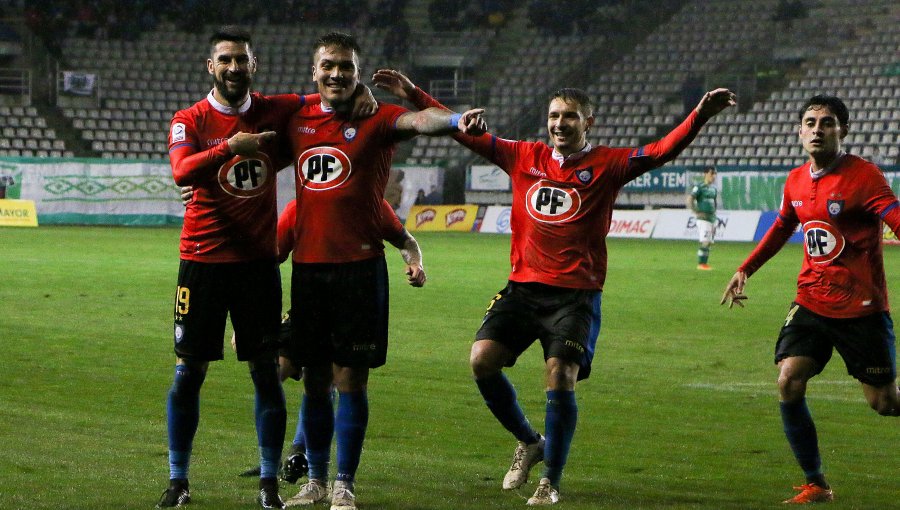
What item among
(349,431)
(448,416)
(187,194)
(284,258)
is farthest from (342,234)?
(448,416)

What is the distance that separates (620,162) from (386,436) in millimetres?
2418

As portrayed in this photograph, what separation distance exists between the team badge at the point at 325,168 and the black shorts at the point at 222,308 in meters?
0.48

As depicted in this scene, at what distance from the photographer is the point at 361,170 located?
5949 millimetres

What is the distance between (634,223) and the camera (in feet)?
114

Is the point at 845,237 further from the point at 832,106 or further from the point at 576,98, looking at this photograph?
the point at 576,98

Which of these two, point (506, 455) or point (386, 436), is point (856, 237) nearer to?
point (506, 455)

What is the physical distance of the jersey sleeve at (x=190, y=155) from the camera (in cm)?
561

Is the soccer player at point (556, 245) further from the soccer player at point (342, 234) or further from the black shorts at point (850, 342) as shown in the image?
the black shorts at point (850, 342)

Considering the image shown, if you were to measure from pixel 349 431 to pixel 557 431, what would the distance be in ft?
3.35

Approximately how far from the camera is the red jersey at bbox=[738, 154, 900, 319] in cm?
661

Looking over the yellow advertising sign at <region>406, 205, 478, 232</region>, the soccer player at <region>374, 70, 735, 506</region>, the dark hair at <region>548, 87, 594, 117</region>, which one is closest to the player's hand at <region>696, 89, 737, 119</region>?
the soccer player at <region>374, 70, 735, 506</region>

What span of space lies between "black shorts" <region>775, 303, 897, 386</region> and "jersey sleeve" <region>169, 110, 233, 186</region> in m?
3.00

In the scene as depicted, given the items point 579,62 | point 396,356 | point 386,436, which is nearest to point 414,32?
point 579,62

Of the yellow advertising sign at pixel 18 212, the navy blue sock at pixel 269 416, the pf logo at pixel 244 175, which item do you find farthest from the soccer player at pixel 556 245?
the yellow advertising sign at pixel 18 212
